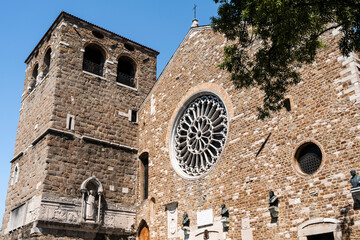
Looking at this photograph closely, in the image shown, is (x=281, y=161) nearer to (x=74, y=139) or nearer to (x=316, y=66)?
(x=316, y=66)

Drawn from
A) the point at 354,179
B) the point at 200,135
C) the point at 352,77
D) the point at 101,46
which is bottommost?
the point at 354,179

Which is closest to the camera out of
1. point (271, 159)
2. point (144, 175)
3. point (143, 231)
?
point (271, 159)

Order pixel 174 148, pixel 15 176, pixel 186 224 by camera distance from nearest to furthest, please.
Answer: pixel 186 224
pixel 174 148
pixel 15 176

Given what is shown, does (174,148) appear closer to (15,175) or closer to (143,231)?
(143,231)

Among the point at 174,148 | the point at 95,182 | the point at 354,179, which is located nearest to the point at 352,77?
the point at 354,179

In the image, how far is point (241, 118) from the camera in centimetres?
1224

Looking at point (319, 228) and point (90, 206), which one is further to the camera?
point (90, 206)

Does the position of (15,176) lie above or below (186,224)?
above

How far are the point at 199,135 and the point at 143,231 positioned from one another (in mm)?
4519

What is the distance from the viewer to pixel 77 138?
1535 centimetres

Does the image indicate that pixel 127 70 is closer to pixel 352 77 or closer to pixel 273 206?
pixel 273 206

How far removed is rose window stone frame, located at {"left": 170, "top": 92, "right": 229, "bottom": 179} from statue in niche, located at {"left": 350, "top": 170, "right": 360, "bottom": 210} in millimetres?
4803

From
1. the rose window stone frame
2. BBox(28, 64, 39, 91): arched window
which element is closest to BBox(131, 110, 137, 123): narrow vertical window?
the rose window stone frame

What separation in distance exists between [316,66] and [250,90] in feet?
7.63
